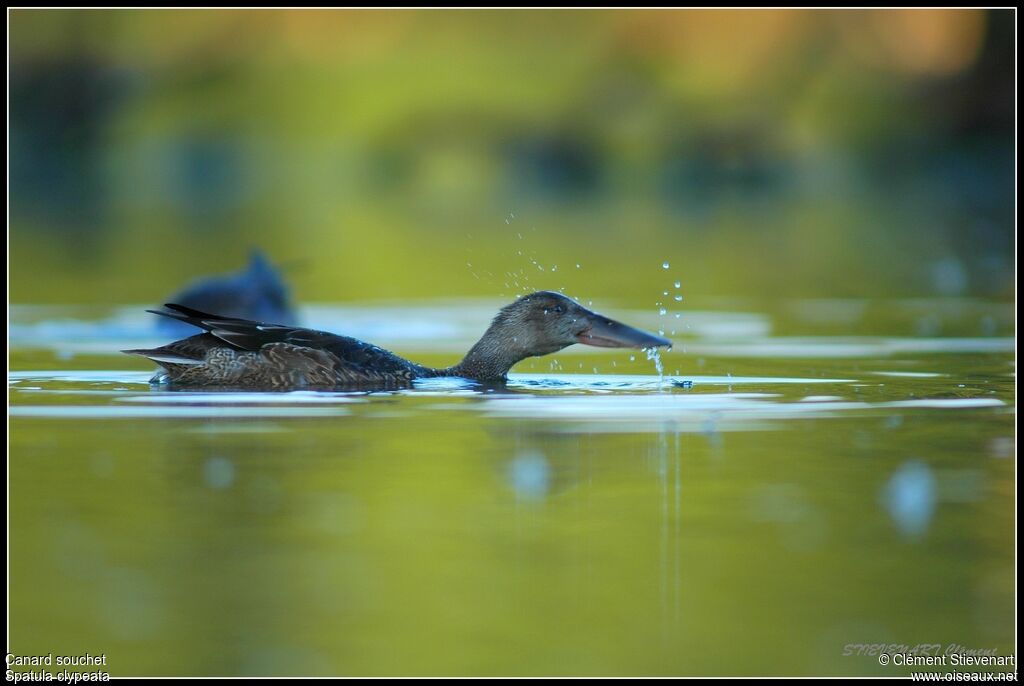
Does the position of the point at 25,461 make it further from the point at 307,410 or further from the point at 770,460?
the point at 770,460

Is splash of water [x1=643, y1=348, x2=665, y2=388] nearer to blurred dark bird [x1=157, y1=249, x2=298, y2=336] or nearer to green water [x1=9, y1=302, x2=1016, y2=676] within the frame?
green water [x1=9, y1=302, x2=1016, y2=676]

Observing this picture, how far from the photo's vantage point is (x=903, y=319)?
42.3 ft

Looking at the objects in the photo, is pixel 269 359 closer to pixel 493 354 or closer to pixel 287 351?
pixel 287 351

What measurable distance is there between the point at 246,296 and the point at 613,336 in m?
4.20

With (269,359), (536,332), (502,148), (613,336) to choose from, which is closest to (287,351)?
(269,359)

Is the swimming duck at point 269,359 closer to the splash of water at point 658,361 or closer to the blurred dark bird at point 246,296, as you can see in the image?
the splash of water at point 658,361

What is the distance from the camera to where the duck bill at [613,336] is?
945 cm

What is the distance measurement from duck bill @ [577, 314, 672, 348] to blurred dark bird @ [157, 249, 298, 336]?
3.87 metres

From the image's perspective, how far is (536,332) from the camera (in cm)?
961

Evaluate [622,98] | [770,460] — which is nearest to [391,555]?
[770,460]

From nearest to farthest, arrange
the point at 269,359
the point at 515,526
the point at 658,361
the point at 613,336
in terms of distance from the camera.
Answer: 1. the point at 515,526
2. the point at 269,359
3. the point at 613,336
4. the point at 658,361

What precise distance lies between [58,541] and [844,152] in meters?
41.3

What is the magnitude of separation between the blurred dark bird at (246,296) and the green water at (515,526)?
3511mm

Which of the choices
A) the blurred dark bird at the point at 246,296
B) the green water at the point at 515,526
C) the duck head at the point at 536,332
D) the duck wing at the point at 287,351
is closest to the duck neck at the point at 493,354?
the duck head at the point at 536,332
